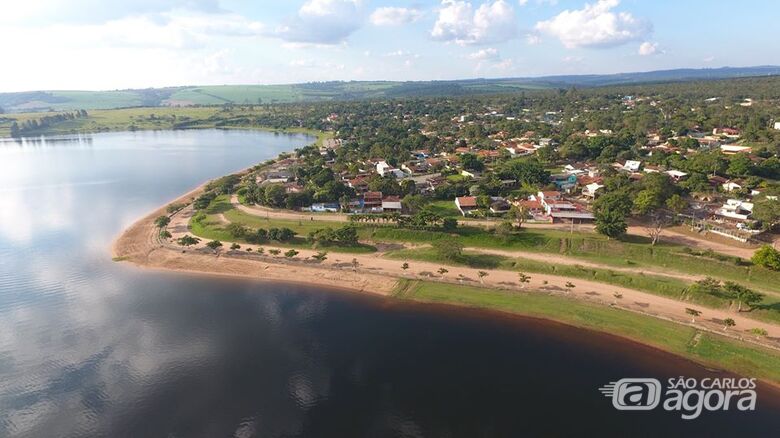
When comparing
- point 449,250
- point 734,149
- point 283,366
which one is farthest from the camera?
point 734,149

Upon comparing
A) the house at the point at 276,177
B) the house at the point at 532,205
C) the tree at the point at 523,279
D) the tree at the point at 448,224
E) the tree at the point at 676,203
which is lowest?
the tree at the point at 523,279

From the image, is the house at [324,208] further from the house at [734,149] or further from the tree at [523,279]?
the house at [734,149]

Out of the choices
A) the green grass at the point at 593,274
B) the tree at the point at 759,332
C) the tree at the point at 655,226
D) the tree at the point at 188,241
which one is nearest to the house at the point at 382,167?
the green grass at the point at 593,274

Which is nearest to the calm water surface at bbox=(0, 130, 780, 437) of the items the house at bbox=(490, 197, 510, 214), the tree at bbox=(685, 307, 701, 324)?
the tree at bbox=(685, 307, 701, 324)

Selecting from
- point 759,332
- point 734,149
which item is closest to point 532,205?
point 759,332

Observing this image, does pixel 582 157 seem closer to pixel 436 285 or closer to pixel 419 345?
pixel 436 285

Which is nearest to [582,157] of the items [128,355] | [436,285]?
[436,285]

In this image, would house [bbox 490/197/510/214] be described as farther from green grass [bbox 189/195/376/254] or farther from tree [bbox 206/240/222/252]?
tree [bbox 206/240/222/252]

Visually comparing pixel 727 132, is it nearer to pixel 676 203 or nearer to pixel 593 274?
pixel 676 203
